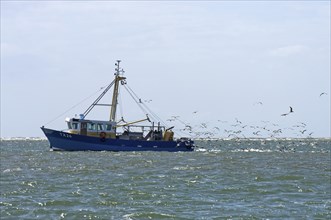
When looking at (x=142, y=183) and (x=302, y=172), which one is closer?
(x=142, y=183)

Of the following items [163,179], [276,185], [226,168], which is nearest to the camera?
[276,185]

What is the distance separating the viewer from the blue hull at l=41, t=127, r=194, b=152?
79.1 metres

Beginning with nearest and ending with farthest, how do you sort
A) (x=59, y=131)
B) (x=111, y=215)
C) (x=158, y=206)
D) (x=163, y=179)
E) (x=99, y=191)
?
(x=111, y=215) < (x=158, y=206) < (x=99, y=191) < (x=163, y=179) < (x=59, y=131)

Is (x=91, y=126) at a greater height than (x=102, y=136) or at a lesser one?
greater

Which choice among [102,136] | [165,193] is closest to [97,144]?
[102,136]

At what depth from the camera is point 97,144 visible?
260 feet

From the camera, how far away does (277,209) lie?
93.0 ft

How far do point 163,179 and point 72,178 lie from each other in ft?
17.1

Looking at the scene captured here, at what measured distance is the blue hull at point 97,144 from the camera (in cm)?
7906

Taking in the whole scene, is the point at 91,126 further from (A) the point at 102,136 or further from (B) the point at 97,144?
(B) the point at 97,144

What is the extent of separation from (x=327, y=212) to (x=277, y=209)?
1.92 m

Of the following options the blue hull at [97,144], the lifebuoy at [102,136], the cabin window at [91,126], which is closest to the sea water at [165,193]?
the lifebuoy at [102,136]

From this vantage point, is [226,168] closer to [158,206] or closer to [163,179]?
[163,179]

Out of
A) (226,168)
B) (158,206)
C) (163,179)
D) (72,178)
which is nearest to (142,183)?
(163,179)
